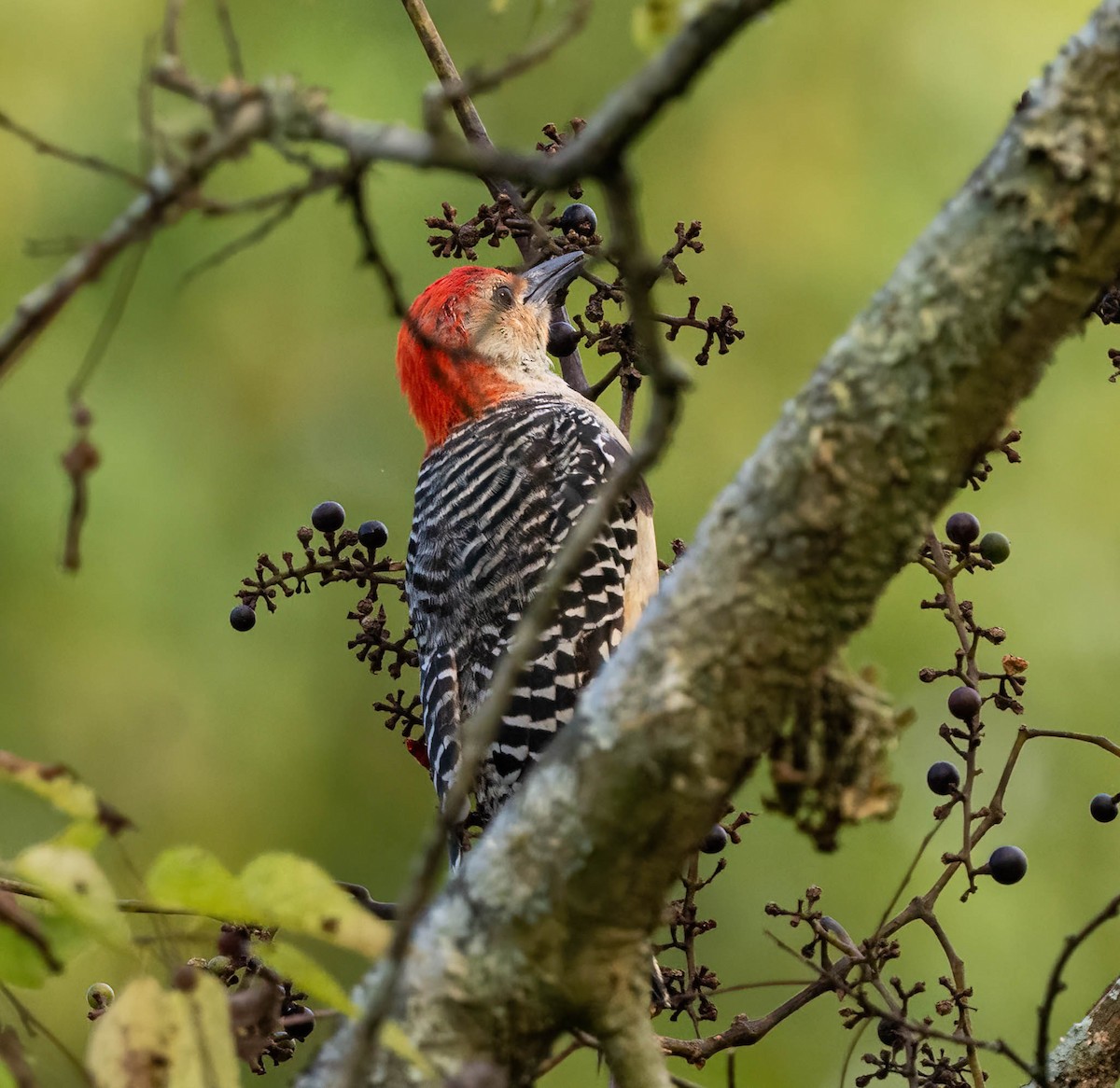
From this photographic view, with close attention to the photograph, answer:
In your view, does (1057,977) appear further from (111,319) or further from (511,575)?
(511,575)

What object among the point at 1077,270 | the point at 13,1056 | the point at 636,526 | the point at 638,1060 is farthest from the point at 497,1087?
the point at 636,526

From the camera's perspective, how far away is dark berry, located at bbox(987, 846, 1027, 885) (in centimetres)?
311

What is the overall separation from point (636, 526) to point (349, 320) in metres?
5.03

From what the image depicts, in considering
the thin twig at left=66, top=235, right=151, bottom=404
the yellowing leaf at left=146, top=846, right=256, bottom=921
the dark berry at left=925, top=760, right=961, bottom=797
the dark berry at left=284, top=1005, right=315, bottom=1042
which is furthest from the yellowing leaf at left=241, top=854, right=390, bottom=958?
the dark berry at left=925, top=760, right=961, bottom=797

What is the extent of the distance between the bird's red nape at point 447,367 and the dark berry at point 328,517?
1.54 m

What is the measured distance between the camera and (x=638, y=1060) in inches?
68.3

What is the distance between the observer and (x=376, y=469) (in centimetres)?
879

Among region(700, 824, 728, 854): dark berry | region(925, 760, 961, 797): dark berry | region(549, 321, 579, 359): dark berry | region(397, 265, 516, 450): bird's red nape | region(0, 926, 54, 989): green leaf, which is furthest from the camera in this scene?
region(397, 265, 516, 450): bird's red nape

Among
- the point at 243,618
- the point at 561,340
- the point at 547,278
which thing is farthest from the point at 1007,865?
the point at 547,278

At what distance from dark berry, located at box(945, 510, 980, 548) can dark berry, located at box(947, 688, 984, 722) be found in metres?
0.36

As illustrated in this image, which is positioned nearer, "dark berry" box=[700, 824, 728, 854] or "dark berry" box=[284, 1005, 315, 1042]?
"dark berry" box=[284, 1005, 315, 1042]

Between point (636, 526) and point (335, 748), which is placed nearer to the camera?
point (636, 526)

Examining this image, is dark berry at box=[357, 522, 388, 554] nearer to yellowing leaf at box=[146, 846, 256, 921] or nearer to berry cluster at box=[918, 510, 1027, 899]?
berry cluster at box=[918, 510, 1027, 899]

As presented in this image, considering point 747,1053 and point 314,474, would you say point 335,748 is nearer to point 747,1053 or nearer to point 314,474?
point 314,474
